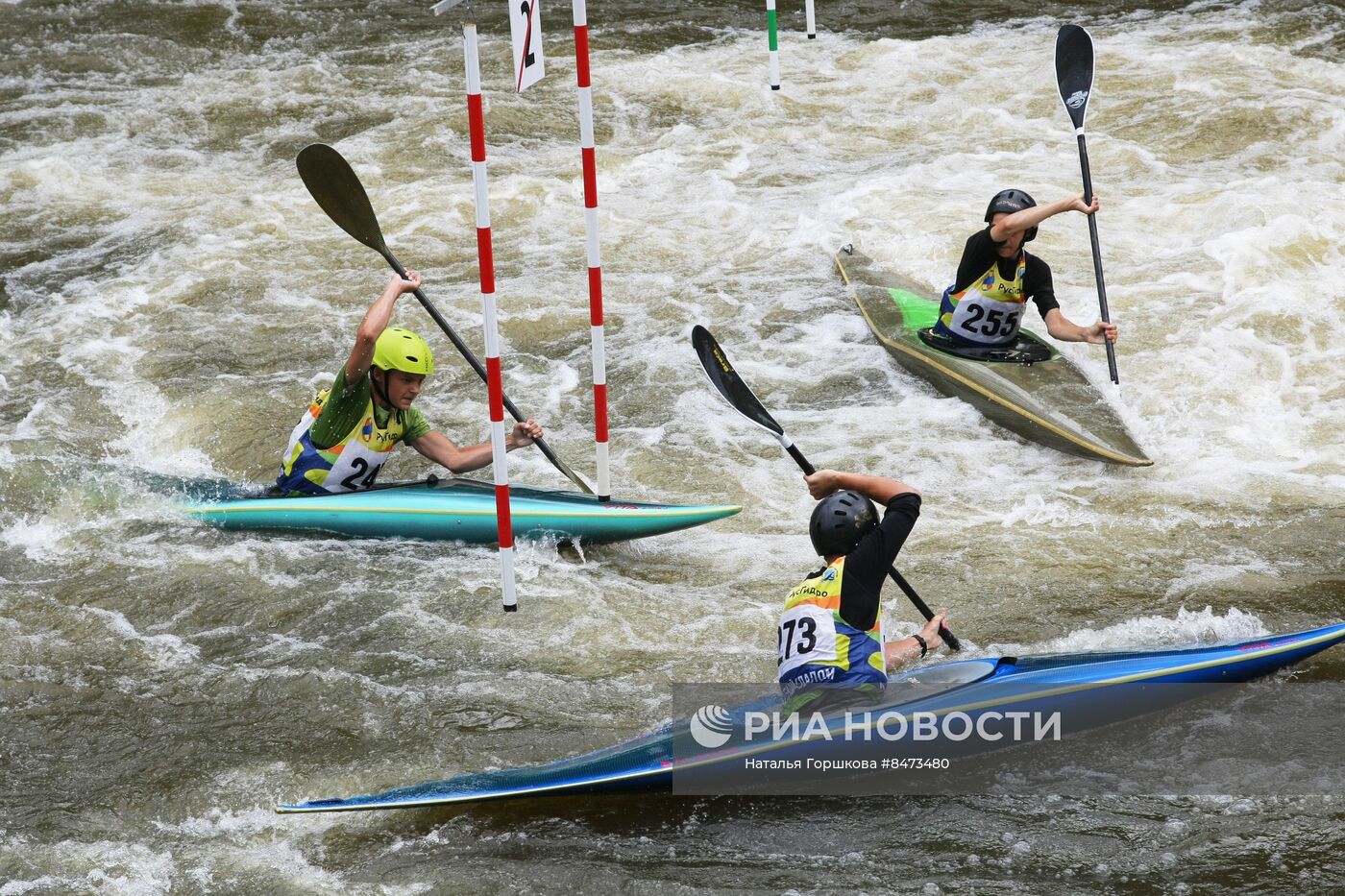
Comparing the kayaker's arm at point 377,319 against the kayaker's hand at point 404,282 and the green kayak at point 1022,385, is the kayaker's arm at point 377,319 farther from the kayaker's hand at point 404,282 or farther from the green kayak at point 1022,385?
the green kayak at point 1022,385

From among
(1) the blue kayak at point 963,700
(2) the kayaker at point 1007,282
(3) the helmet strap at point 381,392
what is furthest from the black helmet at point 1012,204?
(3) the helmet strap at point 381,392

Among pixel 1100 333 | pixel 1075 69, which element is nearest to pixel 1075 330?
pixel 1100 333

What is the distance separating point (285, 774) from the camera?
3.58 m

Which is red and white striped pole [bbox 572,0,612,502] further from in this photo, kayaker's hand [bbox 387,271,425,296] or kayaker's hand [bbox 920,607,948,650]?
kayaker's hand [bbox 920,607,948,650]

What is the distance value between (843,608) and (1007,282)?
269 centimetres

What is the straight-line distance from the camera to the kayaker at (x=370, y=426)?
14.6ft

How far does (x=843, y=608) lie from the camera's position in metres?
3.32

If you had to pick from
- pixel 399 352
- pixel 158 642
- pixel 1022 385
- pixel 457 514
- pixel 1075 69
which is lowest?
pixel 158 642

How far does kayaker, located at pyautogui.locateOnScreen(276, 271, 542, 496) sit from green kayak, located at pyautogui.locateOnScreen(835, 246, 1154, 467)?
2075 mm

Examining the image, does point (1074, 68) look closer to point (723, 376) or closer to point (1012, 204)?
point (1012, 204)

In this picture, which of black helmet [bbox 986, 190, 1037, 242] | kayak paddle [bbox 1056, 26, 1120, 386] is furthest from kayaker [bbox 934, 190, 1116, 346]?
kayak paddle [bbox 1056, 26, 1120, 386]

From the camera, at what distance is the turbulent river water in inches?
130

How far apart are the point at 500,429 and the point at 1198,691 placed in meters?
2.09

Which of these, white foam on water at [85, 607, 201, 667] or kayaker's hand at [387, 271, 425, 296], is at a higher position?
kayaker's hand at [387, 271, 425, 296]
